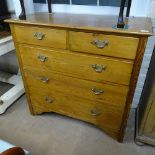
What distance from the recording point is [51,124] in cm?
166

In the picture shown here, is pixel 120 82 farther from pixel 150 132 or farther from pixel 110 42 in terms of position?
pixel 150 132

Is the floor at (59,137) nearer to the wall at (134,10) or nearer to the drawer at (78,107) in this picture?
the drawer at (78,107)

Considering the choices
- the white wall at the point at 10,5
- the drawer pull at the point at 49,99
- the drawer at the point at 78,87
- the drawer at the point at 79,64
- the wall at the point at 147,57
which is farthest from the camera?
the white wall at the point at 10,5

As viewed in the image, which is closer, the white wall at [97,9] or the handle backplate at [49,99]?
the white wall at [97,9]

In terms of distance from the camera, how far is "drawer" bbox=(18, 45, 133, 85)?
3.67 feet

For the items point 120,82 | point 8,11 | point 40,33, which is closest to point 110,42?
point 120,82

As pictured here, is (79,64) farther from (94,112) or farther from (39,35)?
(94,112)

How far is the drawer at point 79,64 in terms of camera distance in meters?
1.12

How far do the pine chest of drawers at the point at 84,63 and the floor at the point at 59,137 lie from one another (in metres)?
0.12

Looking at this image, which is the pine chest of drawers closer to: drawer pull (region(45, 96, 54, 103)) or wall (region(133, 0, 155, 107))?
drawer pull (region(45, 96, 54, 103))

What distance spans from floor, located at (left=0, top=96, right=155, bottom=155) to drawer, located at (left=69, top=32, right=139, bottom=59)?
0.81 meters

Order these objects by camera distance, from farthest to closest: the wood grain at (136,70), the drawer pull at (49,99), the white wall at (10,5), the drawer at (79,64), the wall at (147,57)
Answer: the white wall at (10,5), the drawer pull at (49,99), the wall at (147,57), the drawer at (79,64), the wood grain at (136,70)

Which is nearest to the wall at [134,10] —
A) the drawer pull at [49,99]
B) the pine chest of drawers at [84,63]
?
the pine chest of drawers at [84,63]

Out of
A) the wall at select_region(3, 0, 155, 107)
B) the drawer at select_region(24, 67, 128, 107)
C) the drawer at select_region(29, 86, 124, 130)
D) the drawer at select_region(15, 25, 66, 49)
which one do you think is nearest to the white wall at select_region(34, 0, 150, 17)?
the wall at select_region(3, 0, 155, 107)
